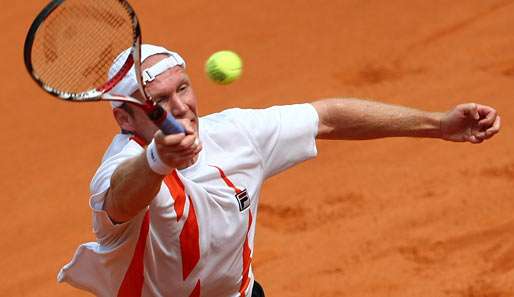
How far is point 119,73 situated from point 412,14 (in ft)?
18.9

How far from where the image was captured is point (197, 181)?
484 centimetres

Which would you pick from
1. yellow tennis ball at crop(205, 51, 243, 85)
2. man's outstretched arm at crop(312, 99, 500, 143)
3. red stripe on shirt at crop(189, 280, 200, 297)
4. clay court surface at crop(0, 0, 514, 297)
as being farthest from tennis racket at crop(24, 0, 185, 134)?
clay court surface at crop(0, 0, 514, 297)

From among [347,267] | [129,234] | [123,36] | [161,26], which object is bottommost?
[347,267]

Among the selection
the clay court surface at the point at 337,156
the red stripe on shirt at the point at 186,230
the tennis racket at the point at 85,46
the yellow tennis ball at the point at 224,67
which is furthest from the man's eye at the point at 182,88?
the clay court surface at the point at 337,156

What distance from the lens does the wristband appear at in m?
→ 4.04

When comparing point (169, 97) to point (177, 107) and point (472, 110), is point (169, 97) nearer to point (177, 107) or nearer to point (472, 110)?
point (177, 107)

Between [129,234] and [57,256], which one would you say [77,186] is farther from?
[129,234]

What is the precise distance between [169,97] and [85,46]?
16.9 inches

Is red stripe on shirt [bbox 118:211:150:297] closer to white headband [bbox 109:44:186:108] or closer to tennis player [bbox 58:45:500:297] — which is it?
tennis player [bbox 58:45:500:297]

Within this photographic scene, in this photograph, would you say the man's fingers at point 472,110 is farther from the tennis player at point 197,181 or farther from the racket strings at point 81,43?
the racket strings at point 81,43

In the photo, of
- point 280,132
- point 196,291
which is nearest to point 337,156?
point 280,132

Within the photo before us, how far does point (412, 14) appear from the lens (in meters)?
9.88

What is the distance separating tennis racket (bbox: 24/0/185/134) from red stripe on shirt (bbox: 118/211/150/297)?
0.49 metres

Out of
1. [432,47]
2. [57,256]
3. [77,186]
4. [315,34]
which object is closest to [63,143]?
[77,186]
